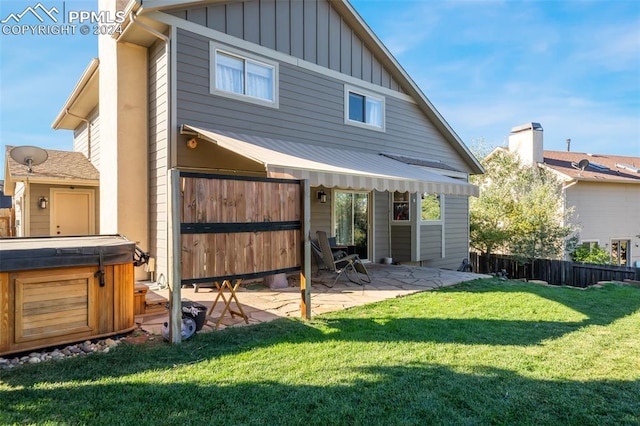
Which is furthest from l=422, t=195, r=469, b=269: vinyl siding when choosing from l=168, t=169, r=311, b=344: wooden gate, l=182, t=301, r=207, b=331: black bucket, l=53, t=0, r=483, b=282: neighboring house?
l=182, t=301, r=207, b=331: black bucket

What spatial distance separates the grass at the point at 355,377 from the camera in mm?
3424

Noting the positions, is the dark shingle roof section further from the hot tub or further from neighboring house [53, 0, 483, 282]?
the hot tub

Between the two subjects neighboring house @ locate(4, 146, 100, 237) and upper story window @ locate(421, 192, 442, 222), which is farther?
upper story window @ locate(421, 192, 442, 222)

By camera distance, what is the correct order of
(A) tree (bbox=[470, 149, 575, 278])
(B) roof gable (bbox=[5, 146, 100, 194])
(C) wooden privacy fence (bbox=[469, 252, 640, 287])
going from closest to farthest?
(B) roof gable (bbox=[5, 146, 100, 194])
(C) wooden privacy fence (bbox=[469, 252, 640, 287])
(A) tree (bbox=[470, 149, 575, 278])

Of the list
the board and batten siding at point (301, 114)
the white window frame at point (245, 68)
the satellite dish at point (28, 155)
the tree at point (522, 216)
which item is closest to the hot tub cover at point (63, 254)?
the board and batten siding at point (301, 114)

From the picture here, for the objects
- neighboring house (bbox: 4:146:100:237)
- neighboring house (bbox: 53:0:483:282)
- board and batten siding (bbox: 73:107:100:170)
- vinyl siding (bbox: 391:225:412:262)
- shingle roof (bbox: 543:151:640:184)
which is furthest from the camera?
shingle roof (bbox: 543:151:640:184)

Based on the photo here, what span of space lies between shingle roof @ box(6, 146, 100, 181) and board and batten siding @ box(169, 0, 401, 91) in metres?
7.39

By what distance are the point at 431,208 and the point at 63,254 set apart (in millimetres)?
13120

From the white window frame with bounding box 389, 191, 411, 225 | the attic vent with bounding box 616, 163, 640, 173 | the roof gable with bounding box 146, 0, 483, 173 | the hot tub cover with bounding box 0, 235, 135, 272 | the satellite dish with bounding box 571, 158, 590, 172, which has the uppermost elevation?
the roof gable with bounding box 146, 0, 483, 173

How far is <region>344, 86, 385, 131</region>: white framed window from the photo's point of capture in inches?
513

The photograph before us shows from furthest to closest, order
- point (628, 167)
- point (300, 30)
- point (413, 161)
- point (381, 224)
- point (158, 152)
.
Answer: point (628, 167) → point (381, 224) → point (413, 161) → point (300, 30) → point (158, 152)

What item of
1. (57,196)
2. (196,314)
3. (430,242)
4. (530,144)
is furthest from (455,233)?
(57,196)

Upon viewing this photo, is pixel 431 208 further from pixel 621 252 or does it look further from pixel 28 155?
pixel 621 252

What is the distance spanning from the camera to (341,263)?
1038 cm
